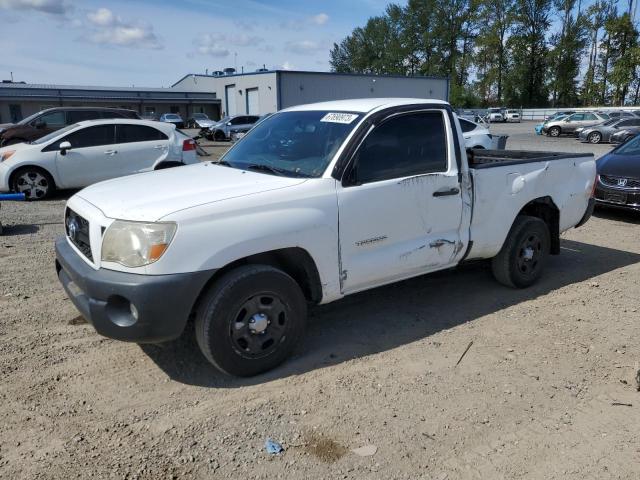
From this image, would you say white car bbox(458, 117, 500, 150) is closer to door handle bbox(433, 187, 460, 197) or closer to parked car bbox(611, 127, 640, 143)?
door handle bbox(433, 187, 460, 197)

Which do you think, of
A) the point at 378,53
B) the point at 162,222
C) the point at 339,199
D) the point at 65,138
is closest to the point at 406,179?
the point at 339,199

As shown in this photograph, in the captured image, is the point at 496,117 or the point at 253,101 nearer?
the point at 253,101

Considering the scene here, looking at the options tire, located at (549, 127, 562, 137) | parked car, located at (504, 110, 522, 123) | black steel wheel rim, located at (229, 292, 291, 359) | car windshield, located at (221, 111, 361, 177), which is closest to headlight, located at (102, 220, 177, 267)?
black steel wheel rim, located at (229, 292, 291, 359)

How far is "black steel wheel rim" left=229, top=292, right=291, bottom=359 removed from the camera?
138 inches

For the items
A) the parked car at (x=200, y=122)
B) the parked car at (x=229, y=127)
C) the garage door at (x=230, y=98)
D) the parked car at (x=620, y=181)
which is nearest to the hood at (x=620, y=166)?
the parked car at (x=620, y=181)

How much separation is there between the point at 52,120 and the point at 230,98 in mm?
39774

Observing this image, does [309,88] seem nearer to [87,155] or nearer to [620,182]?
[87,155]

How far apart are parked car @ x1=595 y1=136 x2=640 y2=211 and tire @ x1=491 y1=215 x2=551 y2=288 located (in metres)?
4.09

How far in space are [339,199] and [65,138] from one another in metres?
8.60

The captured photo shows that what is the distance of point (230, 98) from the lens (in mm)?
53938

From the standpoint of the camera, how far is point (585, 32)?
75.2 meters

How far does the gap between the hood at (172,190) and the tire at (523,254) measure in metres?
2.50

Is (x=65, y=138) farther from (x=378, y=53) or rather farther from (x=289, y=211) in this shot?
(x=378, y=53)

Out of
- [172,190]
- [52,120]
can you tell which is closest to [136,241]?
[172,190]
